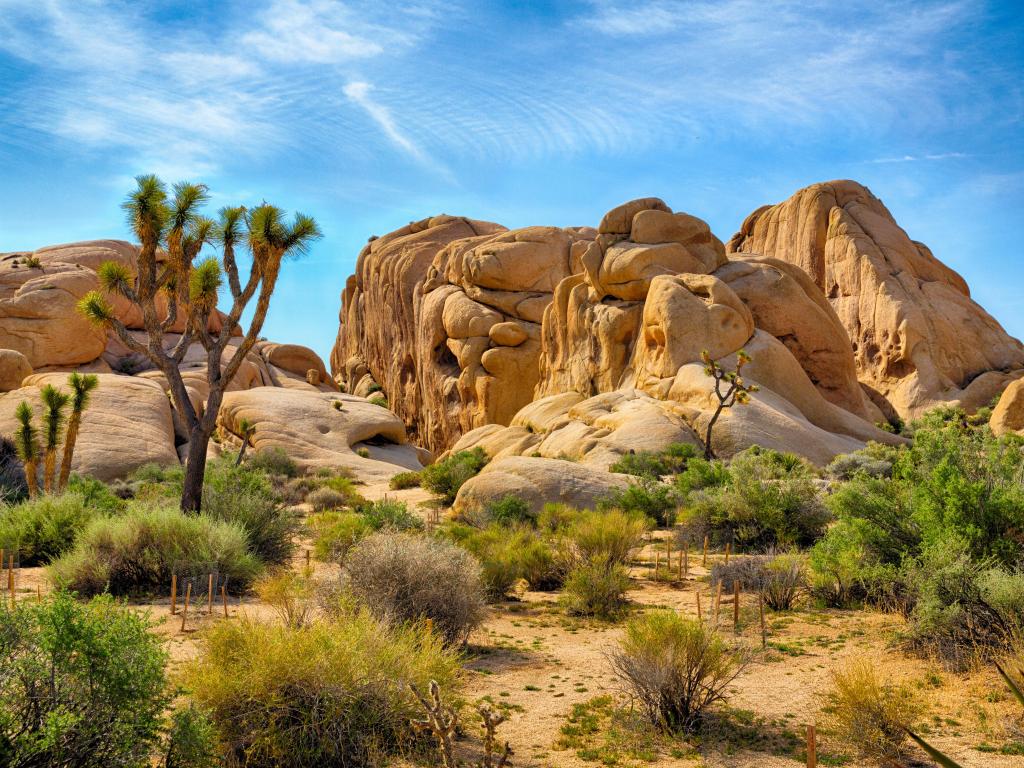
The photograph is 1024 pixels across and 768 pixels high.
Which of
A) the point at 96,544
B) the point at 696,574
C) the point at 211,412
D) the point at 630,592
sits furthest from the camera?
the point at 211,412

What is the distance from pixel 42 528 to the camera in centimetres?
1416

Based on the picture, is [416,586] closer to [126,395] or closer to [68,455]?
[68,455]

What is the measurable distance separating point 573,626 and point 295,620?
4.10 m

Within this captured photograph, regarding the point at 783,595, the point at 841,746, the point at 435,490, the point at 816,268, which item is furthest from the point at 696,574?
the point at 816,268

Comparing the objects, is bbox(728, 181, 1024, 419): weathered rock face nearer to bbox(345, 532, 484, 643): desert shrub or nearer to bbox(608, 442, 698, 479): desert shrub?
bbox(608, 442, 698, 479): desert shrub

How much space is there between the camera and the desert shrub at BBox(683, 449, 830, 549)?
15.9 metres

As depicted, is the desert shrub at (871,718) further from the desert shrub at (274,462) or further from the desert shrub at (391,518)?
the desert shrub at (274,462)

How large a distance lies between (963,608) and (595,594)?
4.60 metres

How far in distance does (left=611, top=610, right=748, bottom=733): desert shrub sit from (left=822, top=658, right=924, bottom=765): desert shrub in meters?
0.85

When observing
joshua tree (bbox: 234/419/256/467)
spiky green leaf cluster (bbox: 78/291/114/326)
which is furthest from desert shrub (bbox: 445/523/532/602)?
joshua tree (bbox: 234/419/256/467)

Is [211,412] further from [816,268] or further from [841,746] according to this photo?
[816,268]

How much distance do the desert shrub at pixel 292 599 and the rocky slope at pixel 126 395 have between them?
22917 millimetres

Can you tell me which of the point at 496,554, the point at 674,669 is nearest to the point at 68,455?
the point at 496,554

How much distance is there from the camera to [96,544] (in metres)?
11.6
